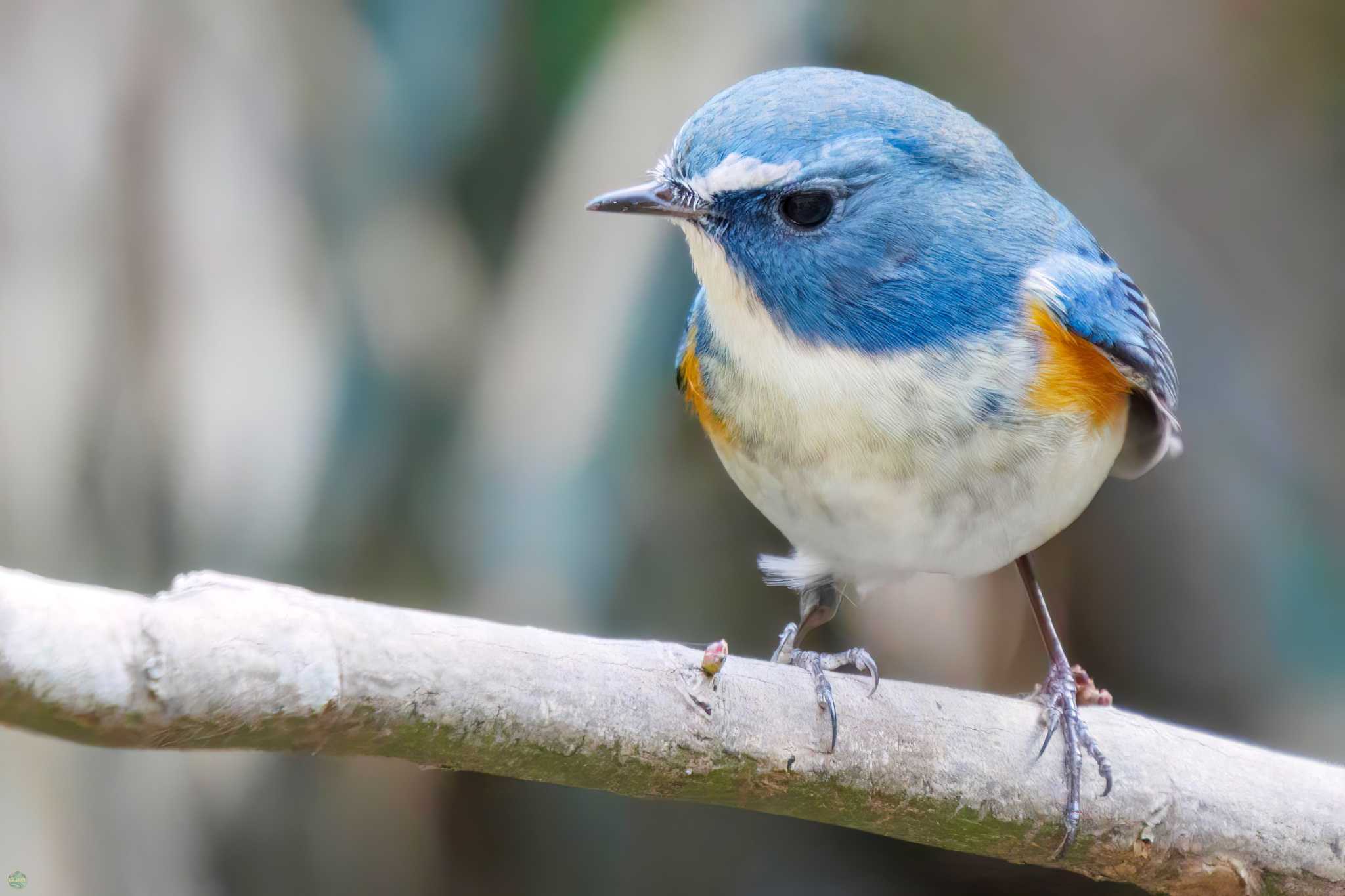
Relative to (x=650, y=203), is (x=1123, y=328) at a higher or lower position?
lower

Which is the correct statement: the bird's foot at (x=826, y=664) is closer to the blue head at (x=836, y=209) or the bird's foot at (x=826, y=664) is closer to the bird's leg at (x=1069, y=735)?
the bird's leg at (x=1069, y=735)

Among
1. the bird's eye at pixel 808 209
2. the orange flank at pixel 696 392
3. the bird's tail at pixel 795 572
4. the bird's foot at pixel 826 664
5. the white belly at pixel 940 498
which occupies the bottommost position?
the bird's foot at pixel 826 664

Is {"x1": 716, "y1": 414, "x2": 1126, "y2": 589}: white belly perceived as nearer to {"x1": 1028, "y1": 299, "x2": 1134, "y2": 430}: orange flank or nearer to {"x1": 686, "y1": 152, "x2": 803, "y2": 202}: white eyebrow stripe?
{"x1": 1028, "y1": 299, "x2": 1134, "y2": 430}: orange flank

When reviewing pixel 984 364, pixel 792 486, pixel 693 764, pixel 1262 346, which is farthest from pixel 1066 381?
pixel 1262 346

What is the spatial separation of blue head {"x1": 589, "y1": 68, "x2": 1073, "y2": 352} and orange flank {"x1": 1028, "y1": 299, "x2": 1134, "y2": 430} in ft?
0.24

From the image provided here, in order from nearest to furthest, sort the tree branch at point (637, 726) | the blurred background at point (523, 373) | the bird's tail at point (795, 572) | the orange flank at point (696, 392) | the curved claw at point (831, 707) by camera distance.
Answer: the tree branch at point (637, 726) < the curved claw at point (831, 707) < the orange flank at point (696, 392) < the bird's tail at point (795, 572) < the blurred background at point (523, 373)

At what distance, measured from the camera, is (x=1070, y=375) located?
2.04 meters

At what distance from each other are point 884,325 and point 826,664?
54 cm

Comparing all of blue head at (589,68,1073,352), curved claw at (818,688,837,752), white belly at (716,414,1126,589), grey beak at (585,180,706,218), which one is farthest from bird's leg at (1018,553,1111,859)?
grey beak at (585,180,706,218)

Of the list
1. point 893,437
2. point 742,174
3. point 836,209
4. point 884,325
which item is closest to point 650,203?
point 742,174

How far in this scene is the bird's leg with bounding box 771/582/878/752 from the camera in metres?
1.73

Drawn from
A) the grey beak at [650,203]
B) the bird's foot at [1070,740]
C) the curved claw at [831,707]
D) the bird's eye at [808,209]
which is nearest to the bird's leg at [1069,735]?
the bird's foot at [1070,740]

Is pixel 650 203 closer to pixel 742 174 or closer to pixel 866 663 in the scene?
pixel 742 174

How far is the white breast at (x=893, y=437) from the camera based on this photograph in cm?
193
